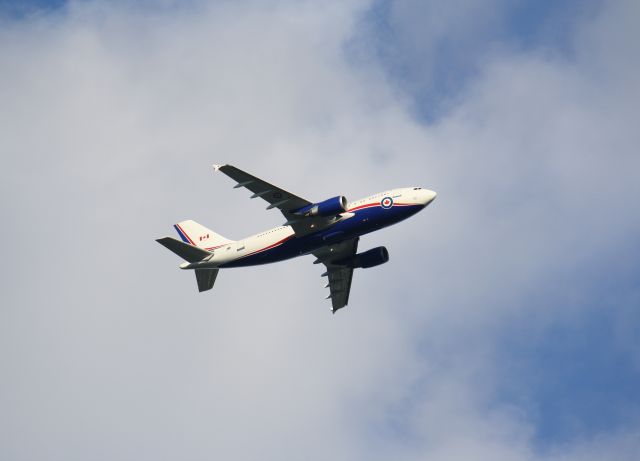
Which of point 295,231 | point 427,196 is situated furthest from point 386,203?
point 295,231

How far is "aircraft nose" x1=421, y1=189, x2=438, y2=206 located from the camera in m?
83.6

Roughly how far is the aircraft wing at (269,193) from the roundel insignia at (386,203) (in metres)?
6.17

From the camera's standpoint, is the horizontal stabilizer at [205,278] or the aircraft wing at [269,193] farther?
the horizontal stabilizer at [205,278]

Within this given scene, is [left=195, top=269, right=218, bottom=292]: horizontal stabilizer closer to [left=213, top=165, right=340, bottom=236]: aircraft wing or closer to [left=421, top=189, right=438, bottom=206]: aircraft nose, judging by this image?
[left=213, top=165, right=340, bottom=236]: aircraft wing

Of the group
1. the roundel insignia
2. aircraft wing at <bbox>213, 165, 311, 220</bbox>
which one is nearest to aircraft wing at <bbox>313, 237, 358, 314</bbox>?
aircraft wing at <bbox>213, 165, 311, 220</bbox>

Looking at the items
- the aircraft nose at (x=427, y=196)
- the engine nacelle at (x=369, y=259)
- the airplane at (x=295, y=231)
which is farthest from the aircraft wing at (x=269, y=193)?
the engine nacelle at (x=369, y=259)

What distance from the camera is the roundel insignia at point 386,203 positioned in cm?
8306

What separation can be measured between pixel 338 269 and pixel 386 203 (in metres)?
14.6

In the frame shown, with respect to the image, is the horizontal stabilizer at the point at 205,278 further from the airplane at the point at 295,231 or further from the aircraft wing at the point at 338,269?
the aircraft wing at the point at 338,269

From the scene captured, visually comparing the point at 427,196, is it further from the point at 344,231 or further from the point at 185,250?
the point at 185,250

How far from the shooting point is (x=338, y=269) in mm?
96000

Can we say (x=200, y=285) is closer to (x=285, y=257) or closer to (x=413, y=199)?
(x=285, y=257)

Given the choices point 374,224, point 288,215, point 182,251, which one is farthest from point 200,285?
point 374,224

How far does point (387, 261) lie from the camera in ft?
310
